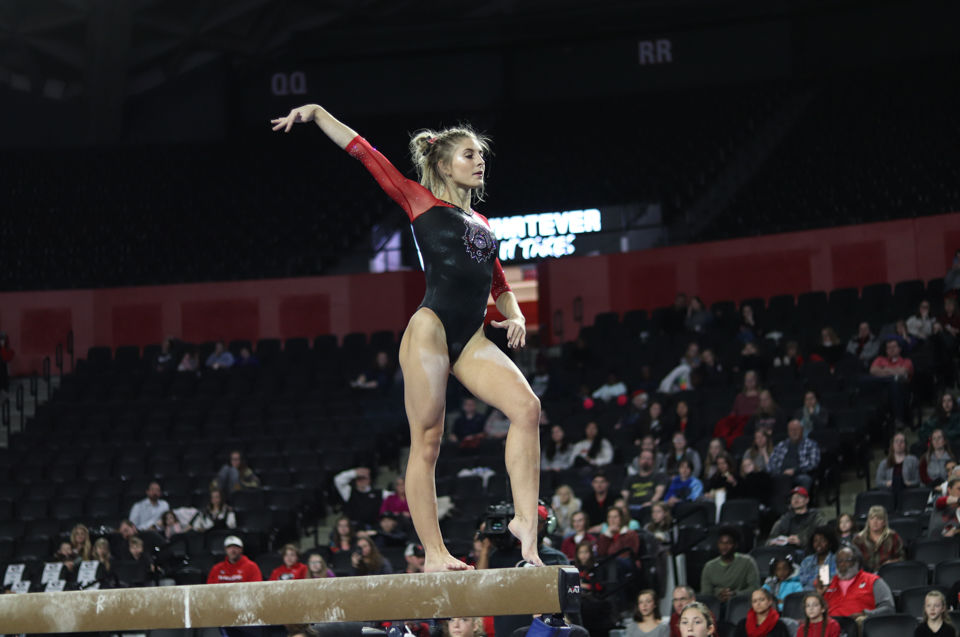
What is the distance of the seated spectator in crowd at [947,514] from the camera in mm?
8781

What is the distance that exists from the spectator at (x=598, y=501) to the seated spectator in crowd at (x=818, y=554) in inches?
82.2

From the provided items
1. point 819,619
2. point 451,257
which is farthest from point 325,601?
point 819,619

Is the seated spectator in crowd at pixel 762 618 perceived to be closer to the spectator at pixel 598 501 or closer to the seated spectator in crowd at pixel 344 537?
the spectator at pixel 598 501

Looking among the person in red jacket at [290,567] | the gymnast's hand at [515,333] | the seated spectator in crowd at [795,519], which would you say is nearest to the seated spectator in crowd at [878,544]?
the seated spectator in crowd at [795,519]

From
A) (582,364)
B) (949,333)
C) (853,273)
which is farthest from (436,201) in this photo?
(853,273)

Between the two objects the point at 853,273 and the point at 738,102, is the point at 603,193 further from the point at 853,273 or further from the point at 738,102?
the point at 853,273

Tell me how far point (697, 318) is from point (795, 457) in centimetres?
465

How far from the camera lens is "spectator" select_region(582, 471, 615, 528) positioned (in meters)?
10.5

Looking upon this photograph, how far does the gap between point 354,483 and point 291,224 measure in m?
9.17

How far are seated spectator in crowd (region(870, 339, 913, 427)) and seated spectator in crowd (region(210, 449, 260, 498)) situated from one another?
6.17 meters

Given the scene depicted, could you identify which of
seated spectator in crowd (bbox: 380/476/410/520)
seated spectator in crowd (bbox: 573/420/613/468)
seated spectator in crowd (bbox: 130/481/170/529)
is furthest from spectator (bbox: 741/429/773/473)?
seated spectator in crowd (bbox: 130/481/170/529)

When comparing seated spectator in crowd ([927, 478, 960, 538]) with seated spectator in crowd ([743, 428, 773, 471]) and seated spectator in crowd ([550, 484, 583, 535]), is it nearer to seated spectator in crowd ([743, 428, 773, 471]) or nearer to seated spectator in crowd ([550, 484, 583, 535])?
seated spectator in crowd ([743, 428, 773, 471])

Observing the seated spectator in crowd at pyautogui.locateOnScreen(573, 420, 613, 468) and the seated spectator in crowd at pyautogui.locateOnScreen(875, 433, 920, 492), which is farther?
the seated spectator in crowd at pyautogui.locateOnScreen(573, 420, 613, 468)

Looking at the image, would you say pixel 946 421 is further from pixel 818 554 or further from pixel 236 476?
pixel 236 476
